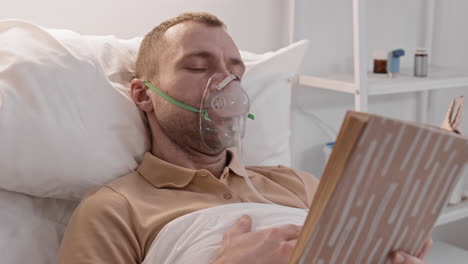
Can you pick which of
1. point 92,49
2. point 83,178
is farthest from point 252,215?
point 92,49

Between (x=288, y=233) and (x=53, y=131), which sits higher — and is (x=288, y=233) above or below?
below

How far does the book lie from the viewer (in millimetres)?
721

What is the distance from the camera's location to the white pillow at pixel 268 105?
158 centimetres

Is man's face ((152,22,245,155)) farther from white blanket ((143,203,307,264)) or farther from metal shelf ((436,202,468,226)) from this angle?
metal shelf ((436,202,468,226))

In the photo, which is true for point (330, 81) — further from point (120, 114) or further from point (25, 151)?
point (25, 151)

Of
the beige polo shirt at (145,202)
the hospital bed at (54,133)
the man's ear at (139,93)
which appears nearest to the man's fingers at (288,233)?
the hospital bed at (54,133)

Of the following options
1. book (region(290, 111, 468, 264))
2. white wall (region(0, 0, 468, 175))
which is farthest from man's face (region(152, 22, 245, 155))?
book (region(290, 111, 468, 264))

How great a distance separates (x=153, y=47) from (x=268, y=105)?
0.37 metres

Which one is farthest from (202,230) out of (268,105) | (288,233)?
(268,105)

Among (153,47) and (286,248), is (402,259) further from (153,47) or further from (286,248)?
(153,47)

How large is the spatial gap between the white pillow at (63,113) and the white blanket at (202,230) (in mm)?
233

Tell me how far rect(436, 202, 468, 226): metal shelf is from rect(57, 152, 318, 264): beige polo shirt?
0.80 metres

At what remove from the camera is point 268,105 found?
1614 mm

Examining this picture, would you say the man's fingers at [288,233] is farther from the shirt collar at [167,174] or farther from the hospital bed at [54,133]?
the shirt collar at [167,174]
